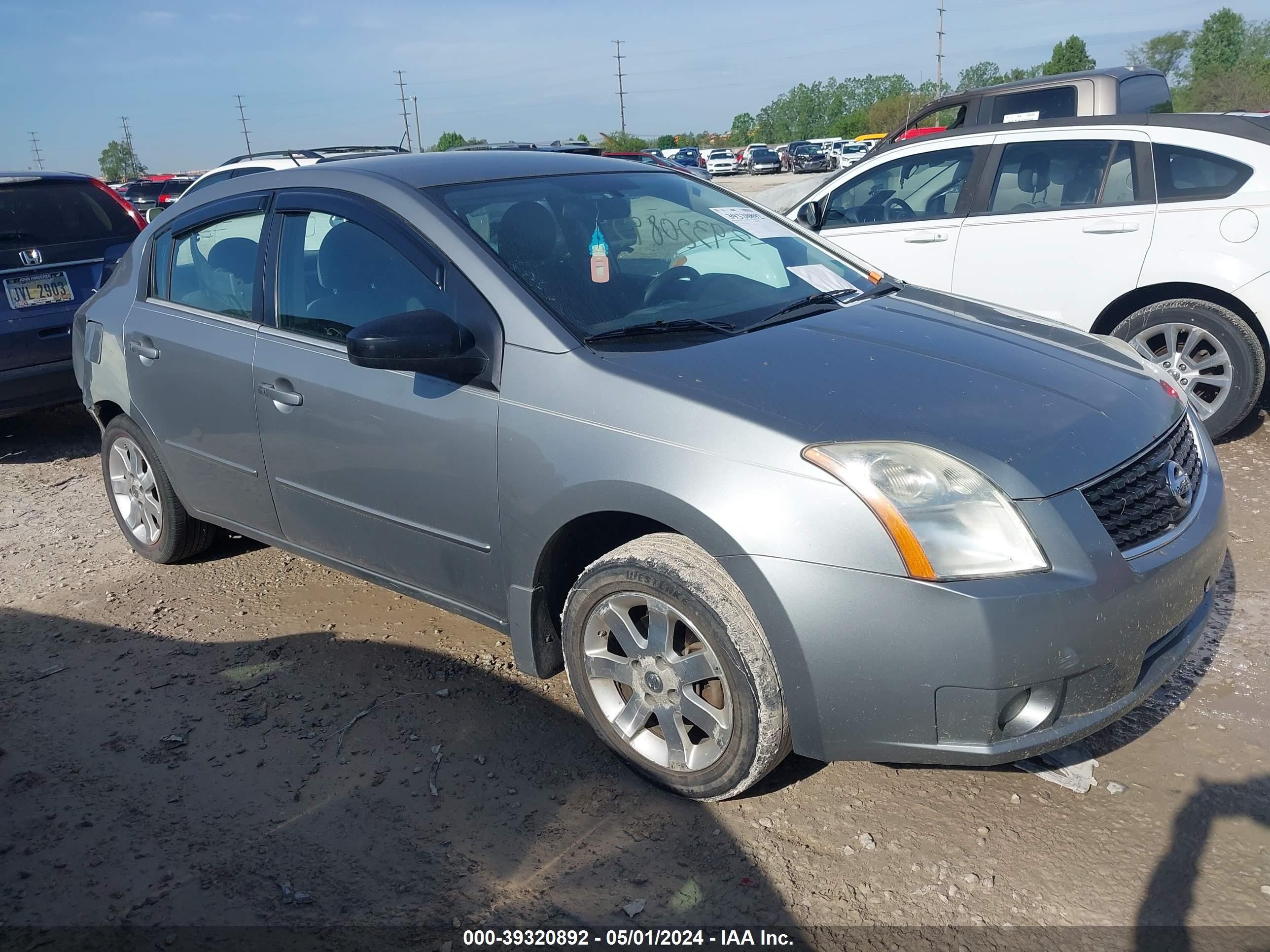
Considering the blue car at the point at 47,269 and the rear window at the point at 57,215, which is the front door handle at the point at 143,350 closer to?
the blue car at the point at 47,269

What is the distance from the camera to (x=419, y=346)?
2.85 metres

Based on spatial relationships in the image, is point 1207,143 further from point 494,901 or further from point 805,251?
point 494,901

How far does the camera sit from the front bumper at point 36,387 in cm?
626

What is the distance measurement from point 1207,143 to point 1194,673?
11.5ft

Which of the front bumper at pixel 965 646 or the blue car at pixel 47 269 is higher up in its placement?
the blue car at pixel 47 269

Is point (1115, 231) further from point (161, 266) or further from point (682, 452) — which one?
point (161, 266)

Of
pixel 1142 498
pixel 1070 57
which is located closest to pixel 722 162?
pixel 1070 57

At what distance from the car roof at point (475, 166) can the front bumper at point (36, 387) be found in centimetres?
376

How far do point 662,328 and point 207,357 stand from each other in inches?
76.6

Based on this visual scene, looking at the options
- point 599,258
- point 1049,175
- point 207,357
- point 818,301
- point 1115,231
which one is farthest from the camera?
point 1049,175

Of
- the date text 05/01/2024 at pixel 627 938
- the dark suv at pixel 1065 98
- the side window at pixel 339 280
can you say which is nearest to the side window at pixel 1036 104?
the dark suv at pixel 1065 98

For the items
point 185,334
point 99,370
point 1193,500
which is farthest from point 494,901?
point 99,370

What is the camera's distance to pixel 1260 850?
2.46 meters

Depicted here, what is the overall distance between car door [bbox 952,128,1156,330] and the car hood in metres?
2.74
